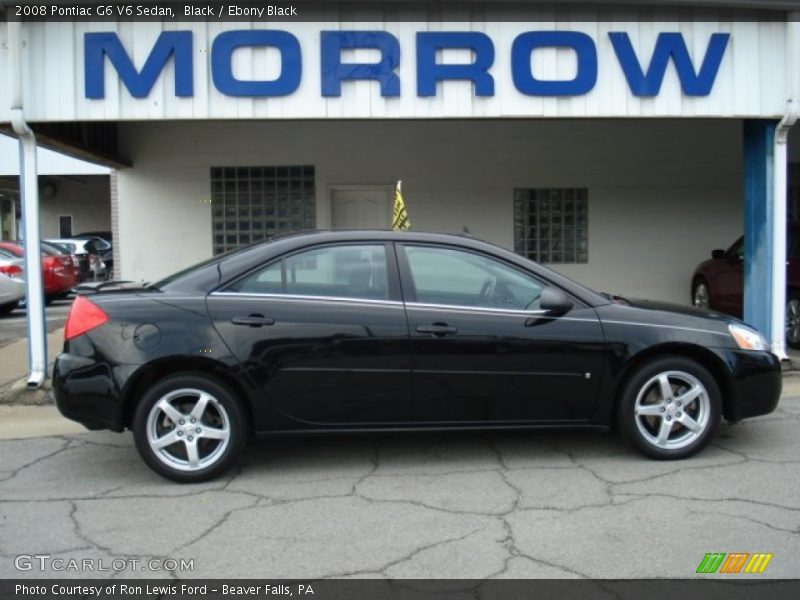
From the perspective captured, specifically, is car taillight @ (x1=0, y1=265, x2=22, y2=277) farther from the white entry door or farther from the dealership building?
the white entry door

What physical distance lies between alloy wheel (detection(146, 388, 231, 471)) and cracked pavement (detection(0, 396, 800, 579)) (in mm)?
175

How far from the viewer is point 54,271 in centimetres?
1470

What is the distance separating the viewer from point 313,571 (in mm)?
3520

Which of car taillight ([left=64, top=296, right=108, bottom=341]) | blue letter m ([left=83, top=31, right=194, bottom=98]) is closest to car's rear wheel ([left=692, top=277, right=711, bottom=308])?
blue letter m ([left=83, top=31, right=194, bottom=98])

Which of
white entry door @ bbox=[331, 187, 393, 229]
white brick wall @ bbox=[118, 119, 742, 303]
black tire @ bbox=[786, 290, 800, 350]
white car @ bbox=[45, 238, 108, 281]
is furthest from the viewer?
white car @ bbox=[45, 238, 108, 281]

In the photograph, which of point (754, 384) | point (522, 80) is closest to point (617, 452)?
point (754, 384)

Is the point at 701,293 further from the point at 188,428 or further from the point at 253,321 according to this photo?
the point at 188,428

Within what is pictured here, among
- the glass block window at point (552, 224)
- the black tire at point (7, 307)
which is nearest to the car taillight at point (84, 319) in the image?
the glass block window at point (552, 224)

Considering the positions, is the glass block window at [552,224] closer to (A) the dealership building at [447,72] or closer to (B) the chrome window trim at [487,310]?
(A) the dealership building at [447,72]

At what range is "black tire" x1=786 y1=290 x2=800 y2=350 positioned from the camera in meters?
8.95

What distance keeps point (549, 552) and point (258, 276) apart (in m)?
2.36

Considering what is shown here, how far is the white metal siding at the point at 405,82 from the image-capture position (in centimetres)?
686

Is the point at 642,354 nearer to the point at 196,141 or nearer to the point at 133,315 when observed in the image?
the point at 133,315

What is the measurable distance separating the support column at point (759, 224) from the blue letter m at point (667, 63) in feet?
3.05
